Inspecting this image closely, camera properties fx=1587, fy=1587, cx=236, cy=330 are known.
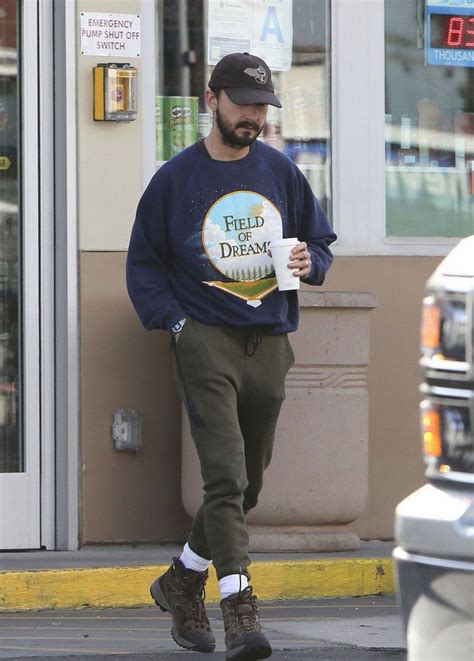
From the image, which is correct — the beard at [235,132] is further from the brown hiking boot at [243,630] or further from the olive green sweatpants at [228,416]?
the brown hiking boot at [243,630]

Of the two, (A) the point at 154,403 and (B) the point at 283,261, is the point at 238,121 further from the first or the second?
(A) the point at 154,403

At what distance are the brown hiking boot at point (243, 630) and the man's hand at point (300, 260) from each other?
1.01 meters

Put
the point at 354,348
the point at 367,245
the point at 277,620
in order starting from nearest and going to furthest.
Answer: the point at 277,620
the point at 354,348
the point at 367,245

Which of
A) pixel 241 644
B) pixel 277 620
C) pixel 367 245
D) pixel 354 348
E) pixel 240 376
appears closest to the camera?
pixel 241 644

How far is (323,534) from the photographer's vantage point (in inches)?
278

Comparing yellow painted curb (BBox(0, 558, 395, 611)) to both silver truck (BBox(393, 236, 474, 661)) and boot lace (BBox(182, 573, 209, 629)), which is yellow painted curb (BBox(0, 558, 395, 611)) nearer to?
boot lace (BBox(182, 573, 209, 629))

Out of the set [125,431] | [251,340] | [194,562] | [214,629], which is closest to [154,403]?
[125,431]

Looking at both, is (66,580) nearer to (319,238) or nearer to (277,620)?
(277,620)

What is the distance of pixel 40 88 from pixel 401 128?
178 cm

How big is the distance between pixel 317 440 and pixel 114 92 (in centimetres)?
184

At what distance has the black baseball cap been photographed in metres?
5.12

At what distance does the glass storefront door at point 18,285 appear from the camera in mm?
7301

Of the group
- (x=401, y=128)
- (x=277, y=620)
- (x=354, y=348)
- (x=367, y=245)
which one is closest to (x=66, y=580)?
(x=277, y=620)

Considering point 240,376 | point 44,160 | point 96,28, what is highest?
point 96,28
